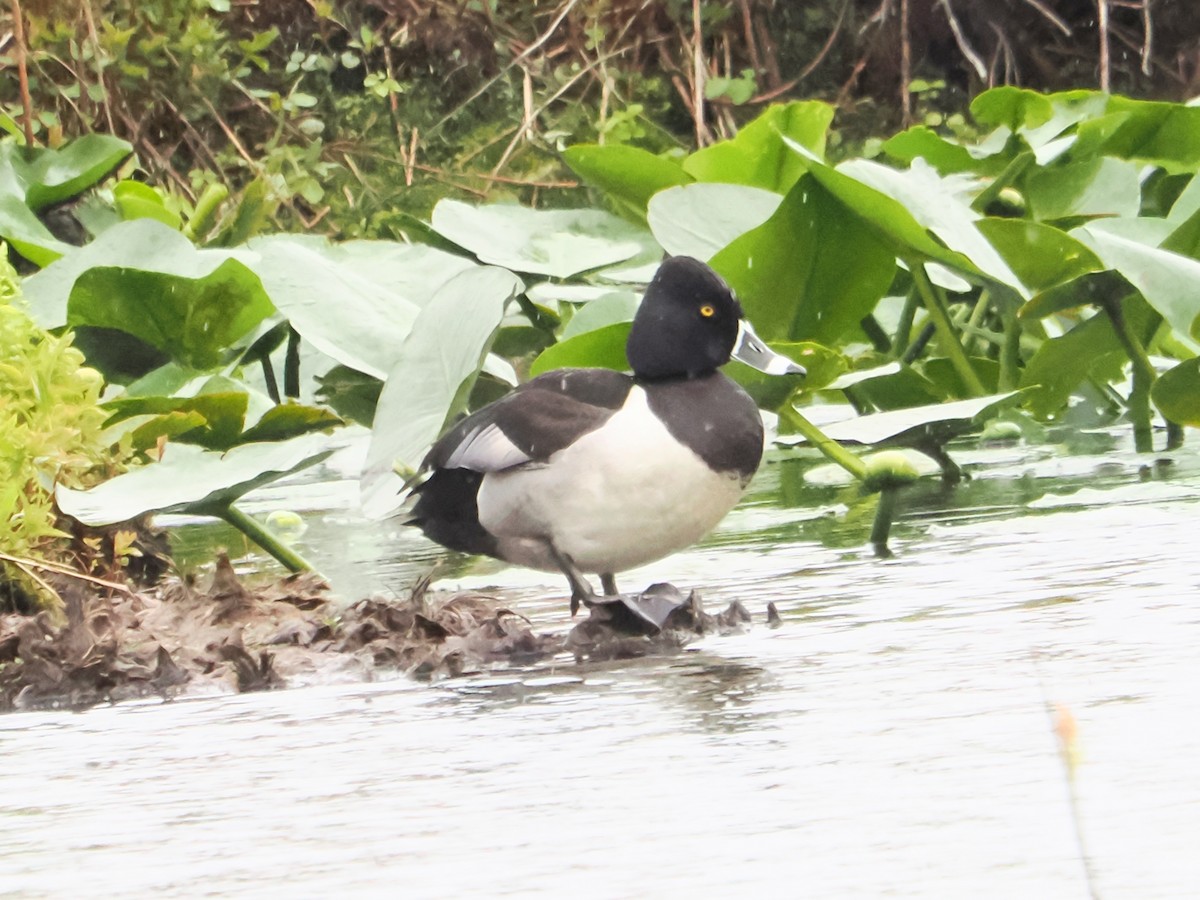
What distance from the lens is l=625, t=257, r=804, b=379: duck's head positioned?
2107mm

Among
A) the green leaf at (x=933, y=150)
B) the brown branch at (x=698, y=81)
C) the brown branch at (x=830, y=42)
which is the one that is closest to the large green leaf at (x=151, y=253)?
the green leaf at (x=933, y=150)

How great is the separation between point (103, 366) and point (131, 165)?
6.90ft

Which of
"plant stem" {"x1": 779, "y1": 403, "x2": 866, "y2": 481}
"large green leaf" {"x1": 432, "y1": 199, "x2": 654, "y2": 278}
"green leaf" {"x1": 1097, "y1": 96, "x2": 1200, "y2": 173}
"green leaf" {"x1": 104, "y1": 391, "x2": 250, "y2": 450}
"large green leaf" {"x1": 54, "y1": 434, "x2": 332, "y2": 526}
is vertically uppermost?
"green leaf" {"x1": 1097, "y1": 96, "x2": 1200, "y2": 173}

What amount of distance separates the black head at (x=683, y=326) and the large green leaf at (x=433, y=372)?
17 centimetres

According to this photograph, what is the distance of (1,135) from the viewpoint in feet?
17.5

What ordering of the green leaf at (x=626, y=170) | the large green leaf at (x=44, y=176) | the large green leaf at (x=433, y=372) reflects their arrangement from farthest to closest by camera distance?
1. the large green leaf at (x=44, y=176)
2. the green leaf at (x=626, y=170)
3. the large green leaf at (x=433, y=372)

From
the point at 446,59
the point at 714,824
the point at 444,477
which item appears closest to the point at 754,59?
the point at 446,59

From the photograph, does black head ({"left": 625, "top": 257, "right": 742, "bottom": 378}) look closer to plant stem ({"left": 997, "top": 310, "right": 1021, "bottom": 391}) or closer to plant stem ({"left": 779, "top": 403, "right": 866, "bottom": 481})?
plant stem ({"left": 779, "top": 403, "right": 866, "bottom": 481})

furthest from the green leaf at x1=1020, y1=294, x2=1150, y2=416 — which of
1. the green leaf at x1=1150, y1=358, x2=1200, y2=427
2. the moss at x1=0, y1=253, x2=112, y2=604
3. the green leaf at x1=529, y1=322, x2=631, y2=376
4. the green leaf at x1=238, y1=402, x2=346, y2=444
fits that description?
the moss at x1=0, y1=253, x2=112, y2=604

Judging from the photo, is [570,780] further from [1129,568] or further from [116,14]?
[116,14]

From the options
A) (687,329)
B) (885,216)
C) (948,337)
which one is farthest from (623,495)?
(948,337)

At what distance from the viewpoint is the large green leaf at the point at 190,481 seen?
6.64ft

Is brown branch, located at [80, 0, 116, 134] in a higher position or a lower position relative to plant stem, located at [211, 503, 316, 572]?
higher

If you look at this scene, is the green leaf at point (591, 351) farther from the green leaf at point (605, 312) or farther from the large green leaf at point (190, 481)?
the large green leaf at point (190, 481)
